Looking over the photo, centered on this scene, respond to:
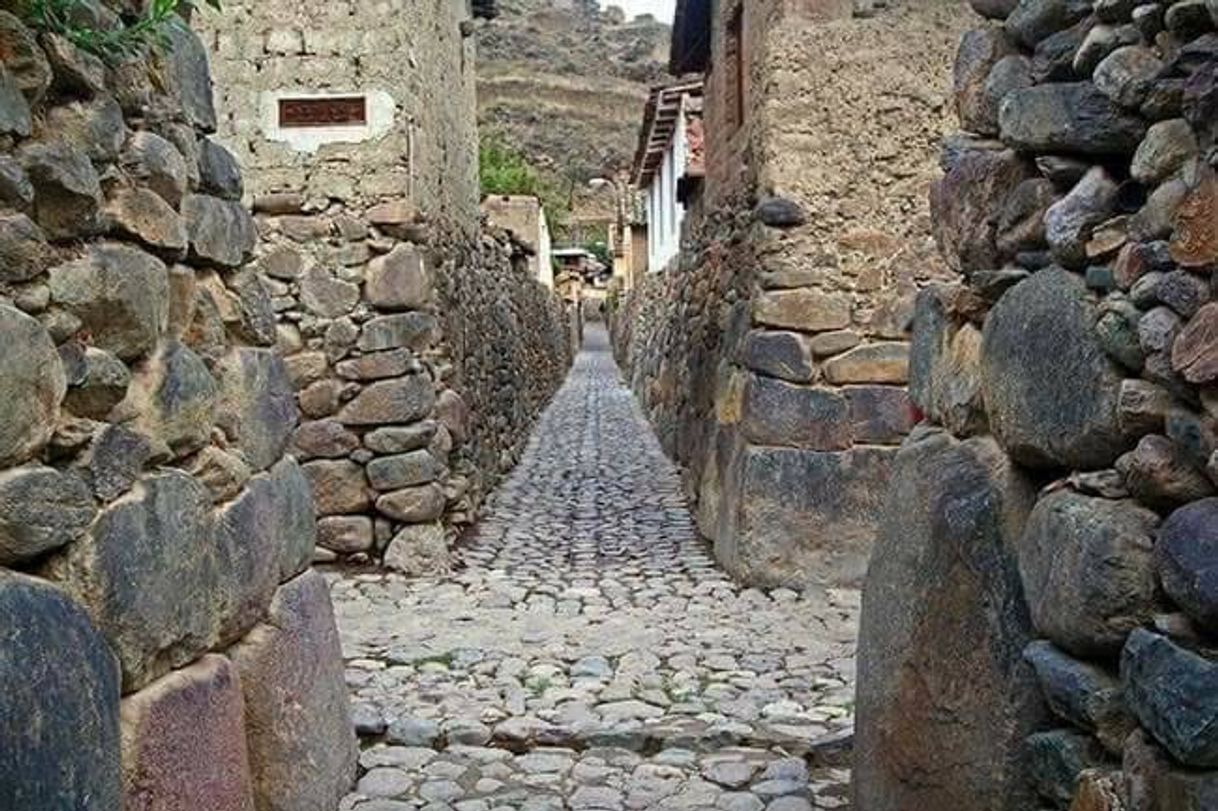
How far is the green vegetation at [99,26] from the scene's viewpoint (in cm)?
193

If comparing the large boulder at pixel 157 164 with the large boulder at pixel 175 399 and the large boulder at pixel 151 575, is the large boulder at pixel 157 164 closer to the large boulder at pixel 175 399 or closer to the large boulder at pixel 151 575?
the large boulder at pixel 175 399

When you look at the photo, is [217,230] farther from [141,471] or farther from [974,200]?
[974,200]

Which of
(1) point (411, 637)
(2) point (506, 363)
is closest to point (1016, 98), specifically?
(1) point (411, 637)

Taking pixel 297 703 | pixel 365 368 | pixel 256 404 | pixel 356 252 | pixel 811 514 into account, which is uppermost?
pixel 356 252

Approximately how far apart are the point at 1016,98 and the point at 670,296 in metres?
9.95

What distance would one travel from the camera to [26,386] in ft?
5.81

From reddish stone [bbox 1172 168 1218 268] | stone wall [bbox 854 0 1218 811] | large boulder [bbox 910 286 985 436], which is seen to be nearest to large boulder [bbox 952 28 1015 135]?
stone wall [bbox 854 0 1218 811]

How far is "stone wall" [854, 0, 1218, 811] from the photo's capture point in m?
1.67

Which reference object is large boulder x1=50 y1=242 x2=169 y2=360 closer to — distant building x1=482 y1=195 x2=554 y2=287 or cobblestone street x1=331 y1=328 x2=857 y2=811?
cobblestone street x1=331 y1=328 x2=857 y2=811

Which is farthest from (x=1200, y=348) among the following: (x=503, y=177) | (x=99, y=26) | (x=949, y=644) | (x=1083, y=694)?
(x=503, y=177)

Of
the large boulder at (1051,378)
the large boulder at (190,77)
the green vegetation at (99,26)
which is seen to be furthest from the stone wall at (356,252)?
the large boulder at (1051,378)

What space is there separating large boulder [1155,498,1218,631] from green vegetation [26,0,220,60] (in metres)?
1.91

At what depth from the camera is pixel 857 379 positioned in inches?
230

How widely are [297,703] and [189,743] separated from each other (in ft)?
1.95
